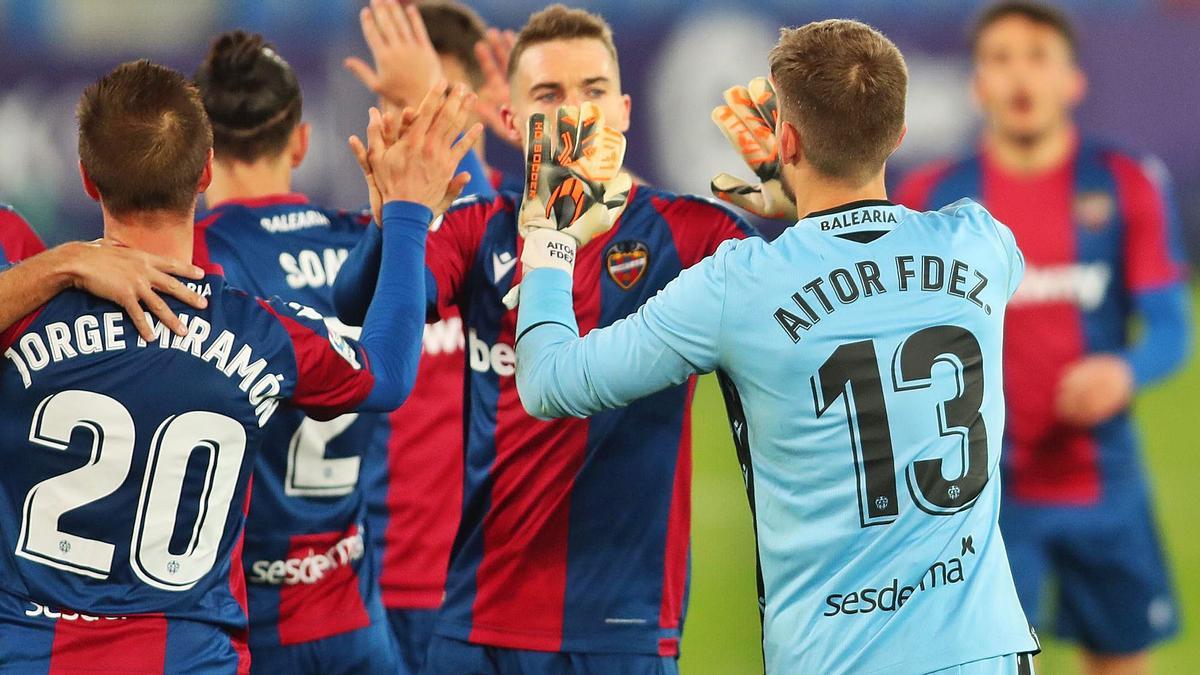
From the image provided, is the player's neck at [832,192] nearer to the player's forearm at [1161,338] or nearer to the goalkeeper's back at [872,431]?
the goalkeeper's back at [872,431]

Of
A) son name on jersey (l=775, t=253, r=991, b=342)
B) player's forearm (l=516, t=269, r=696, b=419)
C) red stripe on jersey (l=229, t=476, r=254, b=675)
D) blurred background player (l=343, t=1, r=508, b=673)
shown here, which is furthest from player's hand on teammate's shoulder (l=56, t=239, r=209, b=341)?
blurred background player (l=343, t=1, r=508, b=673)

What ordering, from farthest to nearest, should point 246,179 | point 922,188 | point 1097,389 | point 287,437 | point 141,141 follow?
point 922,188
point 1097,389
point 246,179
point 287,437
point 141,141

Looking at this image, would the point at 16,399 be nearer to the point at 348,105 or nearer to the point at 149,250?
the point at 149,250

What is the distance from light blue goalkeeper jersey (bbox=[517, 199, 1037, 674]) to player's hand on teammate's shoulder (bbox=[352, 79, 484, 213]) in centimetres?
66

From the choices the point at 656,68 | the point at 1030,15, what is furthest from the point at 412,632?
the point at 656,68

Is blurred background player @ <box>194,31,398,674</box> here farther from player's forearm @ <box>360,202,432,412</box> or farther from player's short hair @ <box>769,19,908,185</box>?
player's short hair @ <box>769,19,908,185</box>

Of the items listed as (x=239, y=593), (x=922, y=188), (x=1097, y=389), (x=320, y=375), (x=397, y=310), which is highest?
(x=922, y=188)

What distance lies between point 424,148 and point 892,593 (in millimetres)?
1516

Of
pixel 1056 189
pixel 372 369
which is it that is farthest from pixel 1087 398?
pixel 372 369

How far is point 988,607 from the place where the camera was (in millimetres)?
3266

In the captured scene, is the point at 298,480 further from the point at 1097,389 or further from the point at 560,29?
the point at 1097,389

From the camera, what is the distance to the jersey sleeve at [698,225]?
4.11 meters

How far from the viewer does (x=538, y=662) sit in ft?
13.2

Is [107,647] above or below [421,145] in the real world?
below
